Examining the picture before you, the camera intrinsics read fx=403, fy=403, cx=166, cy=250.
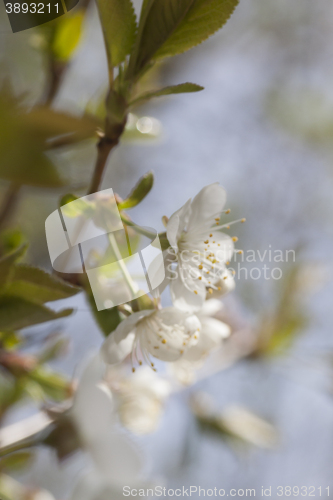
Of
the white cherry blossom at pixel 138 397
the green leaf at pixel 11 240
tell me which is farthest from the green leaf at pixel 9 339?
the white cherry blossom at pixel 138 397

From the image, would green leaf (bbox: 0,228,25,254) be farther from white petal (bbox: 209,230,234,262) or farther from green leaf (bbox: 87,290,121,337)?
white petal (bbox: 209,230,234,262)

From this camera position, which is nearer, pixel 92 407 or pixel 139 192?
pixel 139 192

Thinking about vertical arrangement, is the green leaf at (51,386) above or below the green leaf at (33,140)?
below

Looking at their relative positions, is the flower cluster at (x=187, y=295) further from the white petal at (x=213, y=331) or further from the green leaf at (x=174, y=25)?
the green leaf at (x=174, y=25)

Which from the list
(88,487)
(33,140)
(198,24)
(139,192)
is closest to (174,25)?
(198,24)

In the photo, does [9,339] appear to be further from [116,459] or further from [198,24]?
[198,24]
